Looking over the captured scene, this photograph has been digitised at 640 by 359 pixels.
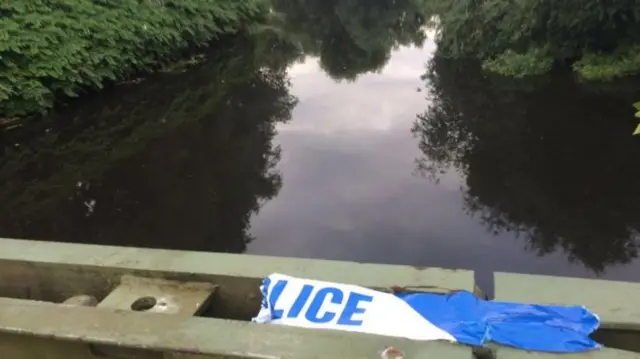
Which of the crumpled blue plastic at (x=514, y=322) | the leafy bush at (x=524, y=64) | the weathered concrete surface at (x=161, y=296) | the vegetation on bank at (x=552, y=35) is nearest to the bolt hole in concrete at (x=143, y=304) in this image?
the weathered concrete surface at (x=161, y=296)

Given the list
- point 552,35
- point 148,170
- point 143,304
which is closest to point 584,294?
point 143,304

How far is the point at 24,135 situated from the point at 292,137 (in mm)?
3962

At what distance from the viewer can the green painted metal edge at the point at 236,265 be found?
2355 mm

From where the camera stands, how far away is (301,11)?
28.7m

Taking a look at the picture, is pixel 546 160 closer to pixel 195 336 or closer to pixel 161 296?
pixel 161 296

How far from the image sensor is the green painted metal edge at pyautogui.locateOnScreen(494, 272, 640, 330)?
2086mm

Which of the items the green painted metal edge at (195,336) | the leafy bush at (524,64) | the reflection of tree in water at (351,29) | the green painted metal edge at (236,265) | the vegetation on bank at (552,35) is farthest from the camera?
the reflection of tree in water at (351,29)

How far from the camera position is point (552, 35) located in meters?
12.7

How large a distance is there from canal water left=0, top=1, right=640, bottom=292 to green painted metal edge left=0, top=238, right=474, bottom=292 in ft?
9.31

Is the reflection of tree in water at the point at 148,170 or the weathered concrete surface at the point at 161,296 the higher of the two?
the reflection of tree in water at the point at 148,170

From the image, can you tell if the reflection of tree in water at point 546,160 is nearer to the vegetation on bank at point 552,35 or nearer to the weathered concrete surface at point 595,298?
the vegetation on bank at point 552,35

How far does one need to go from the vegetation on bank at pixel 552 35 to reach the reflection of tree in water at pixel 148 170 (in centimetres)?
527

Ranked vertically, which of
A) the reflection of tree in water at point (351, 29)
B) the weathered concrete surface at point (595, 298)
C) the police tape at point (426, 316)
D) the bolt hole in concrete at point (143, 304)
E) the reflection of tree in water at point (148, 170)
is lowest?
the bolt hole in concrete at point (143, 304)

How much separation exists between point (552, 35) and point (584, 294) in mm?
11662
